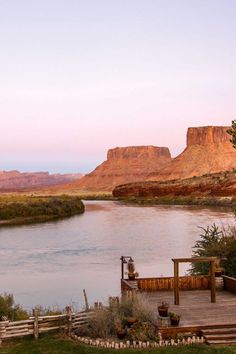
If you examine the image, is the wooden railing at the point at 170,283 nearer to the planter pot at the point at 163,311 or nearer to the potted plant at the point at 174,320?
the planter pot at the point at 163,311

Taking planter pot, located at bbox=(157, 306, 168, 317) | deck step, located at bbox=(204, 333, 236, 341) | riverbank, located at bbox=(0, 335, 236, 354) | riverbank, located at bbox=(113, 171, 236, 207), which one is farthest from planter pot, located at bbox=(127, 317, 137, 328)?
riverbank, located at bbox=(113, 171, 236, 207)

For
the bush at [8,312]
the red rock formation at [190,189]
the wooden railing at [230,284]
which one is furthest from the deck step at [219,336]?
the red rock formation at [190,189]

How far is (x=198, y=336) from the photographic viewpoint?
1511 centimetres

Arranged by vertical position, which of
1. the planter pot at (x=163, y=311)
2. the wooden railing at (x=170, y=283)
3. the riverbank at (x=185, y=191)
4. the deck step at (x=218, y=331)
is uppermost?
the riverbank at (x=185, y=191)

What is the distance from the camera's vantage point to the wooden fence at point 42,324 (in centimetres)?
1588

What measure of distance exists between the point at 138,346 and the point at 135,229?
42.6 metres

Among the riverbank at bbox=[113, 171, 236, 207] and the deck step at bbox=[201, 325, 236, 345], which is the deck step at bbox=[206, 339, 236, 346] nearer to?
the deck step at bbox=[201, 325, 236, 345]

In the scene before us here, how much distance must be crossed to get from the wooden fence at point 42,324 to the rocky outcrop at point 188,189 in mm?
110776

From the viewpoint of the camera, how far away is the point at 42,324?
53.3ft

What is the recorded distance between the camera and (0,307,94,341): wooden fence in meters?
15.9

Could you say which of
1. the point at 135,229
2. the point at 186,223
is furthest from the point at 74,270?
the point at 186,223

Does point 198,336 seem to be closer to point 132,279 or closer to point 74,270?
point 132,279

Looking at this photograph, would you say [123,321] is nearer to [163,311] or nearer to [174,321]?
[163,311]

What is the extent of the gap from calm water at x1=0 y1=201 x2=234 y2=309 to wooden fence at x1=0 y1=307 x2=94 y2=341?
639 centimetres
